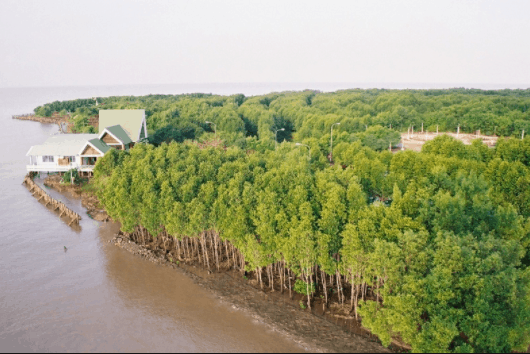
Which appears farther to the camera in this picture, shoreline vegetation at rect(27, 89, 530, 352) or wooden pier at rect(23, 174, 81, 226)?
wooden pier at rect(23, 174, 81, 226)

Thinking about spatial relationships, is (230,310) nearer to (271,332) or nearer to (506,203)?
(271,332)

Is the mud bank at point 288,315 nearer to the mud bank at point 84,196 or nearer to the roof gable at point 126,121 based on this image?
the mud bank at point 84,196

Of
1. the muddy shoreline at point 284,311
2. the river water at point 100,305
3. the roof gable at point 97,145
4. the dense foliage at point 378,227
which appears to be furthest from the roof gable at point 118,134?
the muddy shoreline at point 284,311

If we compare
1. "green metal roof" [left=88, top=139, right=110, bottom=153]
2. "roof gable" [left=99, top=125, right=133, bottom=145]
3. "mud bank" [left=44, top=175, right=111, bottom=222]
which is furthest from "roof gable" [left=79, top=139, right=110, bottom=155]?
"mud bank" [left=44, top=175, right=111, bottom=222]

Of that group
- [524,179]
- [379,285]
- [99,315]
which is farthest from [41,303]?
[524,179]

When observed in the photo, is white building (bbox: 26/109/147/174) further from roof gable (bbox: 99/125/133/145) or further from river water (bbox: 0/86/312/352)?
river water (bbox: 0/86/312/352)

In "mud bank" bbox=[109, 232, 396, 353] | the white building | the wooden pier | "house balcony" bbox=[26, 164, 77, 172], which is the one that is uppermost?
the white building
